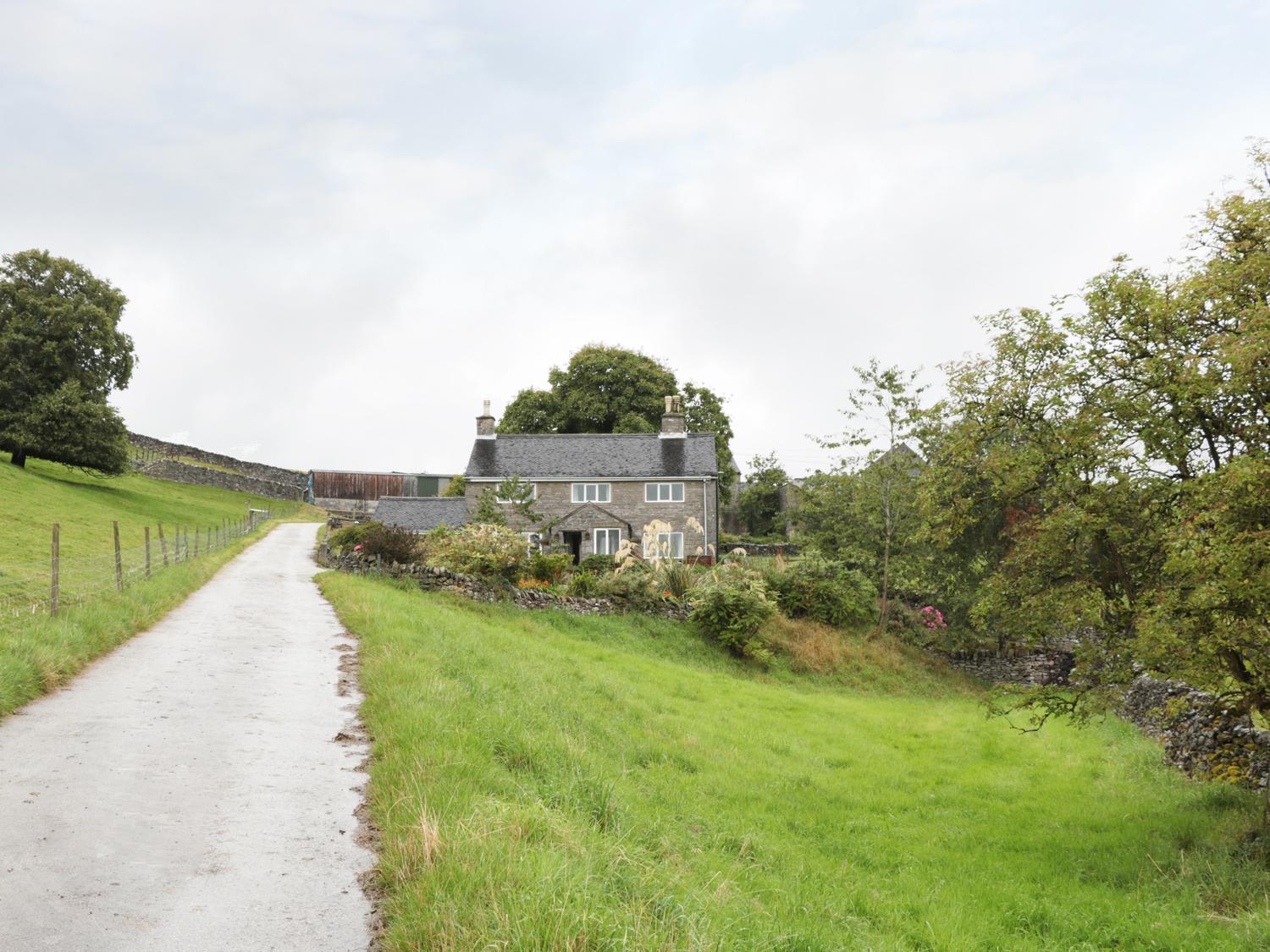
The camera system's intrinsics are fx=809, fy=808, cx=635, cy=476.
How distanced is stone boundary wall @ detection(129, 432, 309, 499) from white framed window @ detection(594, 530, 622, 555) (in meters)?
41.6

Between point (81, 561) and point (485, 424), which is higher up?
point (485, 424)

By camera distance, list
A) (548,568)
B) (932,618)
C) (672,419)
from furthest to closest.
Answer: (672,419) → (932,618) → (548,568)

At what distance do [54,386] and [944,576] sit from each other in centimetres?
4896

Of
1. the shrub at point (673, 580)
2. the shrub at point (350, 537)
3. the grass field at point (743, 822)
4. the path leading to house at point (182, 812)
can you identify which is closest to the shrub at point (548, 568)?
the shrub at point (673, 580)

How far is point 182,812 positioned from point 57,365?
51194 millimetres

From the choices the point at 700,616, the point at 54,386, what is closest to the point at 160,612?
the point at 700,616

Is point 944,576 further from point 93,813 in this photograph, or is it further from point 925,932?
point 93,813

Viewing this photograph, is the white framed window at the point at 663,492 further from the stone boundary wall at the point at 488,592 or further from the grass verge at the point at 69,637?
the grass verge at the point at 69,637

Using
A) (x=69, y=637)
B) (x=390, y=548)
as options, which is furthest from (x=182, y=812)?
(x=390, y=548)

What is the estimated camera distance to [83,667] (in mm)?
11523

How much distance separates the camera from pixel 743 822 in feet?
33.1

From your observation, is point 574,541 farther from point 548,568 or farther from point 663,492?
point 548,568

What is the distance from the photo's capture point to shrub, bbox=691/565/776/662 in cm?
2602

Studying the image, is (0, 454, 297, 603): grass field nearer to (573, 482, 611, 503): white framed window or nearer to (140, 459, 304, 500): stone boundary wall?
(140, 459, 304, 500): stone boundary wall
